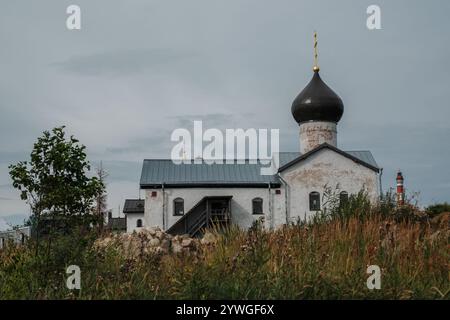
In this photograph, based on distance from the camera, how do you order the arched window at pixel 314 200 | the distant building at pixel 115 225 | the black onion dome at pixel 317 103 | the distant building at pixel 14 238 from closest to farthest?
the distant building at pixel 14 238
the distant building at pixel 115 225
the arched window at pixel 314 200
the black onion dome at pixel 317 103

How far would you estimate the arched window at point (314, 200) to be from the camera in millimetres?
33531

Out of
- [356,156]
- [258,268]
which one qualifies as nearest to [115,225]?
[356,156]

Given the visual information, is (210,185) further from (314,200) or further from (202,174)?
(314,200)

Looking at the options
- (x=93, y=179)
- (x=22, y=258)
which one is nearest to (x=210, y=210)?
(x=93, y=179)

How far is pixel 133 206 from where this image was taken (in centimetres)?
4050

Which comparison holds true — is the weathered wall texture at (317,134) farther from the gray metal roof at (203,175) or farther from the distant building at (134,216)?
the distant building at (134,216)

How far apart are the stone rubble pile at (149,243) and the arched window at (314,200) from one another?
20.9 m

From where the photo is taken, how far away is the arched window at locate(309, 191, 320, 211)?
110ft

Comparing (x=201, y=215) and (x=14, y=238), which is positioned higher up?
(x=201, y=215)

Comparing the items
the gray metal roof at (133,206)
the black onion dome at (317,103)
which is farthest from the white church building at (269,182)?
the gray metal roof at (133,206)

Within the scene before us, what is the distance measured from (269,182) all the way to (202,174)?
3.78 metres

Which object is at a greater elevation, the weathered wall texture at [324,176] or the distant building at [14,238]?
the weathered wall texture at [324,176]
